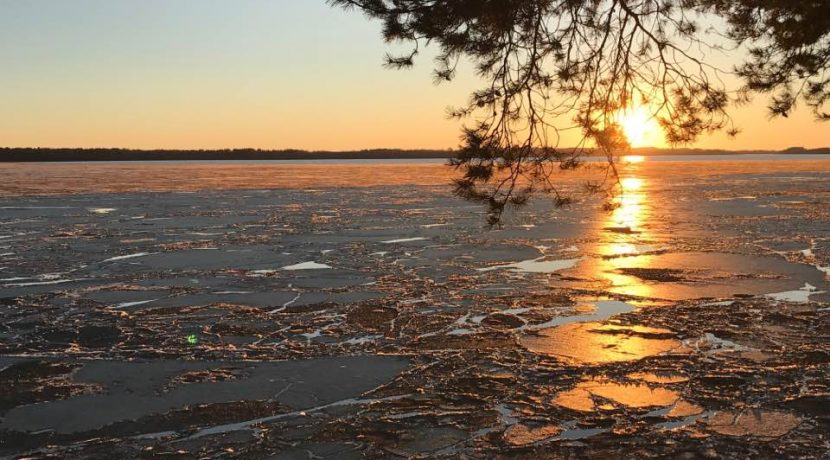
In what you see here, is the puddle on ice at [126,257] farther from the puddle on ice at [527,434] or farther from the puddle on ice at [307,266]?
the puddle on ice at [527,434]

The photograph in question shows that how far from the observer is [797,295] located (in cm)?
803

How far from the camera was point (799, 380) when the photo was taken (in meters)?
5.25

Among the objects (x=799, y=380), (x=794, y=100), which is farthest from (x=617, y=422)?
(x=794, y=100)

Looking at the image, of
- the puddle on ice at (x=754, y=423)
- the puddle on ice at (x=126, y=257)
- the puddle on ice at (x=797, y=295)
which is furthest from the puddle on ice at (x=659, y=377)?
the puddle on ice at (x=126, y=257)

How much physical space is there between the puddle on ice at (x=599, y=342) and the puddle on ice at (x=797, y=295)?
1.92m

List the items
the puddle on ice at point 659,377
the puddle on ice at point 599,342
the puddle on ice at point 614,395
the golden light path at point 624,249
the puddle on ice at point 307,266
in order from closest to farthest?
the puddle on ice at point 614,395, the puddle on ice at point 659,377, the puddle on ice at point 599,342, the golden light path at point 624,249, the puddle on ice at point 307,266

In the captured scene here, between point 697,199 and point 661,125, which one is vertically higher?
point 661,125

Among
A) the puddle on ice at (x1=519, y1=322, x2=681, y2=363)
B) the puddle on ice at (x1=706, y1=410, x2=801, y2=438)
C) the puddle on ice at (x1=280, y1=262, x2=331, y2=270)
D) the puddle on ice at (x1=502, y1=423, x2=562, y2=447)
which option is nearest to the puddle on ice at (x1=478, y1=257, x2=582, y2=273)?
the puddle on ice at (x1=280, y1=262, x2=331, y2=270)

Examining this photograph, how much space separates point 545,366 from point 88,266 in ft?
22.3

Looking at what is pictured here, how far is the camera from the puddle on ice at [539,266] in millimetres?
9898

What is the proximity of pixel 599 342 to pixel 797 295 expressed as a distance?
9.52 feet

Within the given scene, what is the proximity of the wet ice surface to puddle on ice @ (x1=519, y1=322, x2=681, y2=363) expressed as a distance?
29 mm

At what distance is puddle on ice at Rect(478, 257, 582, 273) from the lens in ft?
32.5

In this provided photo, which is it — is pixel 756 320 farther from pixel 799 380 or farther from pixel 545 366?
pixel 545 366
